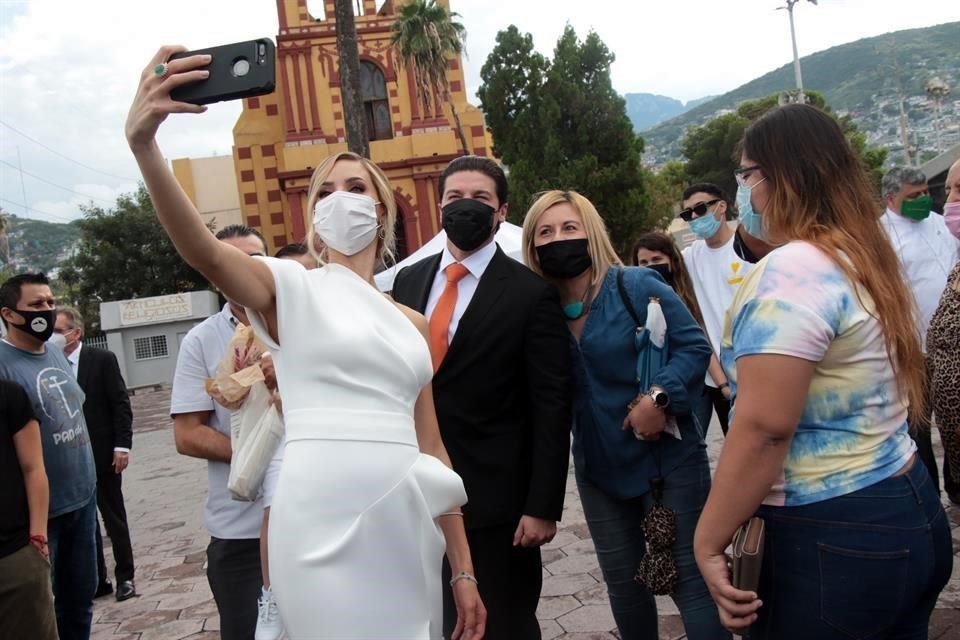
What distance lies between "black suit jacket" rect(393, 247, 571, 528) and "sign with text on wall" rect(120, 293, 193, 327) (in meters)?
29.9

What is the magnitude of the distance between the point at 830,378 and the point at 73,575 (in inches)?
157

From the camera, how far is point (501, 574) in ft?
9.04

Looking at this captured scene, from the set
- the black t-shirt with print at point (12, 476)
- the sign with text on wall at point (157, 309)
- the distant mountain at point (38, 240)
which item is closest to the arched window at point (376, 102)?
the sign with text on wall at point (157, 309)

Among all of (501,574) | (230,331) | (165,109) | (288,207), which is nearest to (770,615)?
(501,574)

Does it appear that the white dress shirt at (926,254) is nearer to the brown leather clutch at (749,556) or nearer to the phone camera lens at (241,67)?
the brown leather clutch at (749,556)

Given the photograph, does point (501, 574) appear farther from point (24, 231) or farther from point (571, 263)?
point (24, 231)

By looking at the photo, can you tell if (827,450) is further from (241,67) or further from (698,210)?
(698,210)

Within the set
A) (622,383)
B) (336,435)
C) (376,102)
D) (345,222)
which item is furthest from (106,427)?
(376,102)

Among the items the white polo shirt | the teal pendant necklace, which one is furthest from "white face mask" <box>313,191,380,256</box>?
the white polo shirt

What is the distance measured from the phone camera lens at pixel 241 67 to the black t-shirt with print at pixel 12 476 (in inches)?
91.6

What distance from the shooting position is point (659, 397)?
2.79m

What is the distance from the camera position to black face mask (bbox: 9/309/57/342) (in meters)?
4.05

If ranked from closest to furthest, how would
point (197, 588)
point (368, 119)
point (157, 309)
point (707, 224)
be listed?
point (707, 224)
point (197, 588)
point (368, 119)
point (157, 309)

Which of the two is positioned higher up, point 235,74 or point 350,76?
point 350,76
